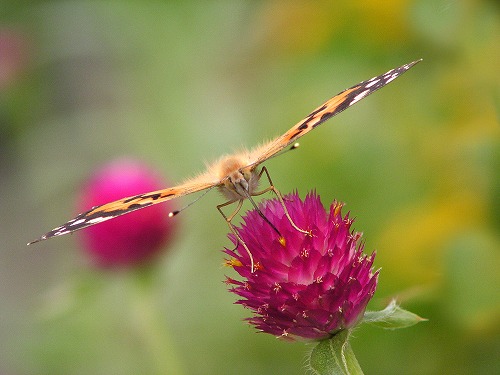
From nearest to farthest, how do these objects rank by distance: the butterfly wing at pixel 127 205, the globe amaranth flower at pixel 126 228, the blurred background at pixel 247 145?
the butterfly wing at pixel 127 205
the blurred background at pixel 247 145
the globe amaranth flower at pixel 126 228

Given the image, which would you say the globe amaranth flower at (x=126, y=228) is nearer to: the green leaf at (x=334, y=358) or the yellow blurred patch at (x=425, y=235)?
the yellow blurred patch at (x=425, y=235)

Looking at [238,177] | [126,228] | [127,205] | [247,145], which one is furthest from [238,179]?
[247,145]

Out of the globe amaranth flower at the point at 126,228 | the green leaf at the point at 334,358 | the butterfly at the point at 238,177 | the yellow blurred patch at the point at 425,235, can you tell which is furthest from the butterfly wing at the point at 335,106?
the globe amaranth flower at the point at 126,228

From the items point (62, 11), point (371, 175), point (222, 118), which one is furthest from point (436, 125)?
point (62, 11)

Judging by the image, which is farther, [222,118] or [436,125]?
[222,118]

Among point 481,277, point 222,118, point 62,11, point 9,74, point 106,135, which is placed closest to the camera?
point 481,277

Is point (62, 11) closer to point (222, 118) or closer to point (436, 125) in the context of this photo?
point (222, 118)

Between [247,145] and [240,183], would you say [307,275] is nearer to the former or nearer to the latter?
[240,183]
